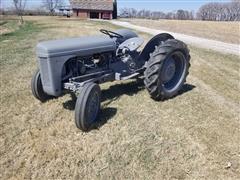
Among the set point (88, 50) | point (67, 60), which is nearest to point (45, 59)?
point (67, 60)

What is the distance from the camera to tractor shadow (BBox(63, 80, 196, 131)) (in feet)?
17.0

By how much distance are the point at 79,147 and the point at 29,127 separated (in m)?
1.10

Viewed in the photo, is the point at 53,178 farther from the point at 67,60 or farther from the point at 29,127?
the point at 67,60

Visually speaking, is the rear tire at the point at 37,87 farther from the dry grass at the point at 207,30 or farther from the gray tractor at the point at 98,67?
the dry grass at the point at 207,30

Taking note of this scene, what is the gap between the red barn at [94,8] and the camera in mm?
52906

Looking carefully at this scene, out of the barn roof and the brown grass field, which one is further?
the barn roof

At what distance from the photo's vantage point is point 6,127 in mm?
5059

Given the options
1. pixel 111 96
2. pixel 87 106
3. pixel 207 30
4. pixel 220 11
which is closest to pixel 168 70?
pixel 111 96

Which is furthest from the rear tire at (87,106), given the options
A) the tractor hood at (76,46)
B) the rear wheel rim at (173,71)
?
the rear wheel rim at (173,71)

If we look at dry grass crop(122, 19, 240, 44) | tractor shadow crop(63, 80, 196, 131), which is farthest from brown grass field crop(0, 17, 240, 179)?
dry grass crop(122, 19, 240, 44)

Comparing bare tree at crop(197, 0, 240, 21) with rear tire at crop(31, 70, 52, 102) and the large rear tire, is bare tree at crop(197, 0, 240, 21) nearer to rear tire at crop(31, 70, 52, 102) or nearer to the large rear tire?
the large rear tire

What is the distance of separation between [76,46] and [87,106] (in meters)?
1.07

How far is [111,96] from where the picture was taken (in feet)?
20.2

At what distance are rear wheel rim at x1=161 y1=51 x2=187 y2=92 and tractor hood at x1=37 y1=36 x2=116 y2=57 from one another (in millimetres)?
1067
